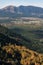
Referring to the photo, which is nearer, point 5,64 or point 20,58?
point 5,64

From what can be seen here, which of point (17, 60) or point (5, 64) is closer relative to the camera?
point (5, 64)

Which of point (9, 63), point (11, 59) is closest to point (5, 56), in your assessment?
point (11, 59)

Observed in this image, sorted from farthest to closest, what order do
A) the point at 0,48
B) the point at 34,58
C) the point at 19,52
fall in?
the point at 0,48 < the point at 19,52 < the point at 34,58

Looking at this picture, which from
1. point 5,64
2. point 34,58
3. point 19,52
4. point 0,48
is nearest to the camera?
point 5,64

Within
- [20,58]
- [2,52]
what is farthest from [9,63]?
[2,52]

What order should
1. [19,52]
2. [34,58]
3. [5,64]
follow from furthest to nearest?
[19,52]
[34,58]
[5,64]

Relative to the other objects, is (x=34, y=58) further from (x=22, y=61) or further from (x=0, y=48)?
(x=0, y=48)

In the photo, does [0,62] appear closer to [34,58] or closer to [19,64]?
[19,64]

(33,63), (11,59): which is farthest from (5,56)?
(33,63)
